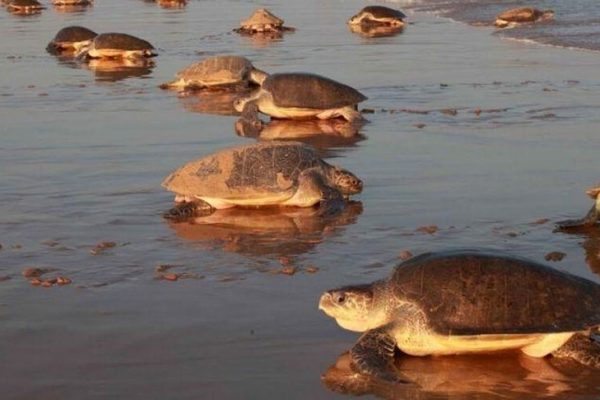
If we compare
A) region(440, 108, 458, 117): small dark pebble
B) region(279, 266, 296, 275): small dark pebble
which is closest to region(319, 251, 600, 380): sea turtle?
region(279, 266, 296, 275): small dark pebble

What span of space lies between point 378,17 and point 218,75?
33.9ft

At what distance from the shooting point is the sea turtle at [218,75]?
1636 cm

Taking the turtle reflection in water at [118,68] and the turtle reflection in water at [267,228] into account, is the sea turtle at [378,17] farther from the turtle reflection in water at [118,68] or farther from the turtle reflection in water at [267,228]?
the turtle reflection in water at [267,228]

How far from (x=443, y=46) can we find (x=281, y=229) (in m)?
12.4

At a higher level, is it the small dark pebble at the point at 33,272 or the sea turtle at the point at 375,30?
the small dark pebble at the point at 33,272

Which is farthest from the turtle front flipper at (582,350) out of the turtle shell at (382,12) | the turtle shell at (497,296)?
the turtle shell at (382,12)

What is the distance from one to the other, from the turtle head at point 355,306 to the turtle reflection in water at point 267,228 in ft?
6.22

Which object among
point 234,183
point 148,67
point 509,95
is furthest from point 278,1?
point 234,183

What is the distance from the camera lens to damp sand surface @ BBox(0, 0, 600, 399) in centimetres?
543

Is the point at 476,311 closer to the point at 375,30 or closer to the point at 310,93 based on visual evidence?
the point at 310,93

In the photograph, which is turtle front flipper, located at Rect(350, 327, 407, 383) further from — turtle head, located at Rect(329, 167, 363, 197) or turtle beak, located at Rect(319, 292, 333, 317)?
turtle head, located at Rect(329, 167, 363, 197)

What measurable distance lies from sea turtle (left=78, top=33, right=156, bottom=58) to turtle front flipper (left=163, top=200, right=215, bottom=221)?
466 inches

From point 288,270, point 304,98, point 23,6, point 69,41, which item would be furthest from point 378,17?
point 288,270

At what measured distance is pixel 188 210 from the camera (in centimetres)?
876
